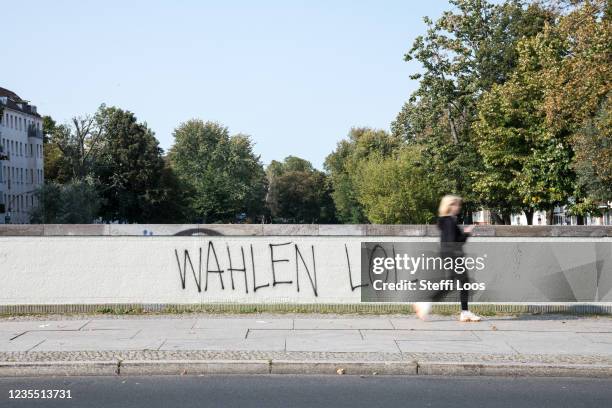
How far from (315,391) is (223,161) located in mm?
126366

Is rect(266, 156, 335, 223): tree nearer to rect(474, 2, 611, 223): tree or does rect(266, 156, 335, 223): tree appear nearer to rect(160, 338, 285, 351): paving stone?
rect(474, 2, 611, 223): tree

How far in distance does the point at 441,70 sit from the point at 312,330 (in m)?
49.1

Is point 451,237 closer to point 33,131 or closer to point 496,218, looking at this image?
point 496,218

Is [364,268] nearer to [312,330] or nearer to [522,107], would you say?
[312,330]

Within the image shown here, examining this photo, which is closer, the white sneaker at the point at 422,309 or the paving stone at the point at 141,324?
the paving stone at the point at 141,324

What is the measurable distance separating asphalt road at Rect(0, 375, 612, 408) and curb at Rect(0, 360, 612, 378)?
181 millimetres

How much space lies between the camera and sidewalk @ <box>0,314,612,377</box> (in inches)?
420

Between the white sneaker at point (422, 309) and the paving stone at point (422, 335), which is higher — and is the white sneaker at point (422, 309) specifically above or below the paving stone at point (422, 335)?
above

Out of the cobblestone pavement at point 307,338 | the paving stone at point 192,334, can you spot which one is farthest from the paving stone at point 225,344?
the paving stone at point 192,334

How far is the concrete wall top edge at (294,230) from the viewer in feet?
52.4

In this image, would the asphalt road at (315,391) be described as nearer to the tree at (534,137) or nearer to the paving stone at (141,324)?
the paving stone at (141,324)

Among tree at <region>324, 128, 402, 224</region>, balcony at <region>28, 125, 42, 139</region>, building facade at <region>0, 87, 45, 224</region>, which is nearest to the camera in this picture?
tree at <region>324, 128, 402, 224</region>

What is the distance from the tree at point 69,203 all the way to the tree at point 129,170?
2455 mm

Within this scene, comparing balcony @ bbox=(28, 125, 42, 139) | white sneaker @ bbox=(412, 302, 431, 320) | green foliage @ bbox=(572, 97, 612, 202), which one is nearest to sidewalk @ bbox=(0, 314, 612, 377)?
white sneaker @ bbox=(412, 302, 431, 320)
